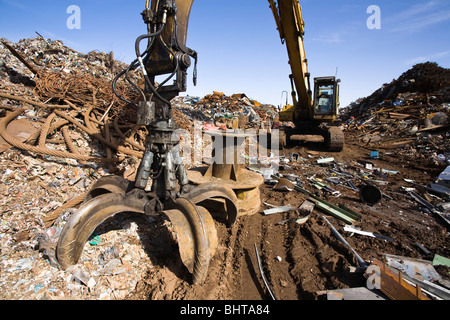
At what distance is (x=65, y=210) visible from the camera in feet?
10.4

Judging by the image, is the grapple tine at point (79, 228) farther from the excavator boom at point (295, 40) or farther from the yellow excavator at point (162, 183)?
the excavator boom at point (295, 40)

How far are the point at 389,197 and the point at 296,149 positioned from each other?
199 inches

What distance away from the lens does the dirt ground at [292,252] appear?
240cm

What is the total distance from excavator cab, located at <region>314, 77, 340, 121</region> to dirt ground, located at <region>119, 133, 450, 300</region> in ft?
16.0

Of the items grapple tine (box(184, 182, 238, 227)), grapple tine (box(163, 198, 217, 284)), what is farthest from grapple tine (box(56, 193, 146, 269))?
grapple tine (box(184, 182, 238, 227))

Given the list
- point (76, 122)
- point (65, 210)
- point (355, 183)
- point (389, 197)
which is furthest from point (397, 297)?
point (76, 122)

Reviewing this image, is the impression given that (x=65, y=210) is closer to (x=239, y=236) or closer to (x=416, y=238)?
(x=239, y=236)

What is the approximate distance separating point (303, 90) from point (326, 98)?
1.07 meters

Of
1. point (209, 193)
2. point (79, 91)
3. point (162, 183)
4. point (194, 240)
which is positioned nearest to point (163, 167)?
point (162, 183)

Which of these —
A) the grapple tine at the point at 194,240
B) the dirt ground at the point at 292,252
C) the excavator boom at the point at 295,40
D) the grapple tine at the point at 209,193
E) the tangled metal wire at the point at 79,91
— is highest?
the excavator boom at the point at 295,40

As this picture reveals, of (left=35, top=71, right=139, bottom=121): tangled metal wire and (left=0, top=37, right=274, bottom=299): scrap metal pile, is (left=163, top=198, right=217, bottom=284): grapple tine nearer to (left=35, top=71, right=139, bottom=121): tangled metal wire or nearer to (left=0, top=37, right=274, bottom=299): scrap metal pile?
(left=0, top=37, right=274, bottom=299): scrap metal pile

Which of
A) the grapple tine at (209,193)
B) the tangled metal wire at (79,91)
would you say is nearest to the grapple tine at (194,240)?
the grapple tine at (209,193)

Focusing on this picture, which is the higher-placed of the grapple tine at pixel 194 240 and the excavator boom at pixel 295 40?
the excavator boom at pixel 295 40
